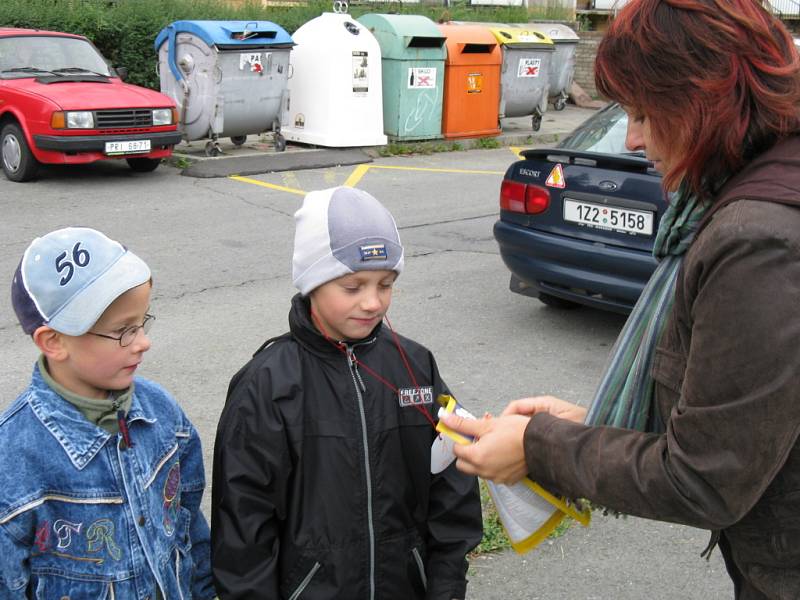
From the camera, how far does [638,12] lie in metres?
1.70

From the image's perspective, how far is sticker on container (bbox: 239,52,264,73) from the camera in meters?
12.3

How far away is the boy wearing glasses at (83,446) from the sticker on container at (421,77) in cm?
1231

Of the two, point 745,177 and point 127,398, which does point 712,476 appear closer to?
point 745,177

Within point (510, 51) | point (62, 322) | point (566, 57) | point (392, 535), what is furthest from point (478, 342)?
point (566, 57)

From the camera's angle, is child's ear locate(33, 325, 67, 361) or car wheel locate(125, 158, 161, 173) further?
car wheel locate(125, 158, 161, 173)

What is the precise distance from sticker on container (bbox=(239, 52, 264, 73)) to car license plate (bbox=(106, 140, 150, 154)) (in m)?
1.83

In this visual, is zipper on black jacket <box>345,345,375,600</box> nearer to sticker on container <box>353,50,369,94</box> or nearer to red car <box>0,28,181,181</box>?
red car <box>0,28,181,181</box>

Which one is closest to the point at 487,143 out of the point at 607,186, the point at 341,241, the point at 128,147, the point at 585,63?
the point at 128,147

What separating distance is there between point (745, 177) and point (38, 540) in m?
1.53

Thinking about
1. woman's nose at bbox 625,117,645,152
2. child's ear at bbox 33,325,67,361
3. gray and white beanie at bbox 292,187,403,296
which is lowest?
child's ear at bbox 33,325,67,361

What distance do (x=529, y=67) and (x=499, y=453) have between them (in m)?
14.9

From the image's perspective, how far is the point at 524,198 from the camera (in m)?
6.25

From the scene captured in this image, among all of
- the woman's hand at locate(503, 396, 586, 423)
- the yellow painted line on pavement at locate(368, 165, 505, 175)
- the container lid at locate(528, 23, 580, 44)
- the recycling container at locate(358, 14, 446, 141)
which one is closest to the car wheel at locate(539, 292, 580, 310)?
the woman's hand at locate(503, 396, 586, 423)

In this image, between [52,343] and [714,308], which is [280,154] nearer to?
[52,343]
